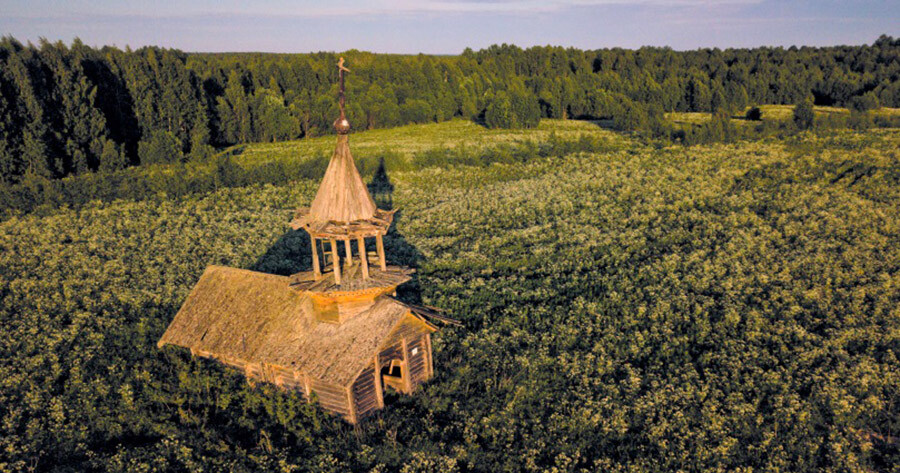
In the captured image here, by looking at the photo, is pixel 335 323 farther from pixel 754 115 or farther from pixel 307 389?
pixel 754 115

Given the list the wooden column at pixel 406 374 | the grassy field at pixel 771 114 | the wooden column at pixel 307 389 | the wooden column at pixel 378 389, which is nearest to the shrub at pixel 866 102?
the grassy field at pixel 771 114

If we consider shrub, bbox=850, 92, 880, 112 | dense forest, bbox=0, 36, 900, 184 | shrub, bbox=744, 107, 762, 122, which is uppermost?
dense forest, bbox=0, 36, 900, 184

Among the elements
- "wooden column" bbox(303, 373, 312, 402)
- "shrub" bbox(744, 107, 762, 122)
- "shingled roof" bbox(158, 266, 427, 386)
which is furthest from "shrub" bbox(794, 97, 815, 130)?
"wooden column" bbox(303, 373, 312, 402)

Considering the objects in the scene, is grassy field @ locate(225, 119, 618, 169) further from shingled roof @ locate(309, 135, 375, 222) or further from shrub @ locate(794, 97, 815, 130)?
shingled roof @ locate(309, 135, 375, 222)

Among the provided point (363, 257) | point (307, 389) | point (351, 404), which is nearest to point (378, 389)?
point (351, 404)

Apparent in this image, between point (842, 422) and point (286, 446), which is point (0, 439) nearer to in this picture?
point (286, 446)
